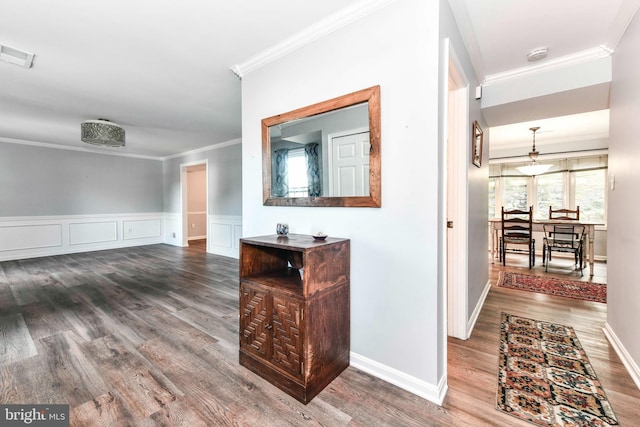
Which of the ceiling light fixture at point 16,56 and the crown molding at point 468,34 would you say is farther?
the ceiling light fixture at point 16,56

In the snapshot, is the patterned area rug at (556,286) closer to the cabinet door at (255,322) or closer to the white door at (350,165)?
the white door at (350,165)

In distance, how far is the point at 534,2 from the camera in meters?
1.64

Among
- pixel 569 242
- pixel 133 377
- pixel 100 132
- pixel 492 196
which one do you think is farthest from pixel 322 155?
pixel 492 196

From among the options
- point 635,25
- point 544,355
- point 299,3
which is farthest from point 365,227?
point 635,25

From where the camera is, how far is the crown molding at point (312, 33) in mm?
1597

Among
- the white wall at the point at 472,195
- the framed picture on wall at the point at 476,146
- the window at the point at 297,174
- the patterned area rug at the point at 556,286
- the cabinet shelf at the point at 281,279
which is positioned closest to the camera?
the cabinet shelf at the point at 281,279

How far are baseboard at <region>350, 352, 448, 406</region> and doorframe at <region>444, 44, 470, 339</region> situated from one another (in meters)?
0.73

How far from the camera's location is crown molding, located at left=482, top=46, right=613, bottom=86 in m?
2.16

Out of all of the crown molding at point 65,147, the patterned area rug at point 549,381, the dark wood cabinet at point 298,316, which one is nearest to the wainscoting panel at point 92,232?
the crown molding at point 65,147

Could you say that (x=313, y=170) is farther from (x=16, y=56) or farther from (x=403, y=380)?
(x=16, y=56)

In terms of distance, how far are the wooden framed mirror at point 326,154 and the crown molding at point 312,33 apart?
47 cm

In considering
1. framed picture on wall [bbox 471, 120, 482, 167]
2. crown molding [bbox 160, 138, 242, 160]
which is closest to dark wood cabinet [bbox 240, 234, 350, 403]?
framed picture on wall [bbox 471, 120, 482, 167]

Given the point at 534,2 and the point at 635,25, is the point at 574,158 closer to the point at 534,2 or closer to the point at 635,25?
the point at 635,25

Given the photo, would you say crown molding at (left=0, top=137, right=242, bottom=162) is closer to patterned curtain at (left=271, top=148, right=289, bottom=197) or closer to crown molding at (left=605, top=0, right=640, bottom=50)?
patterned curtain at (left=271, top=148, right=289, bottom=197)
